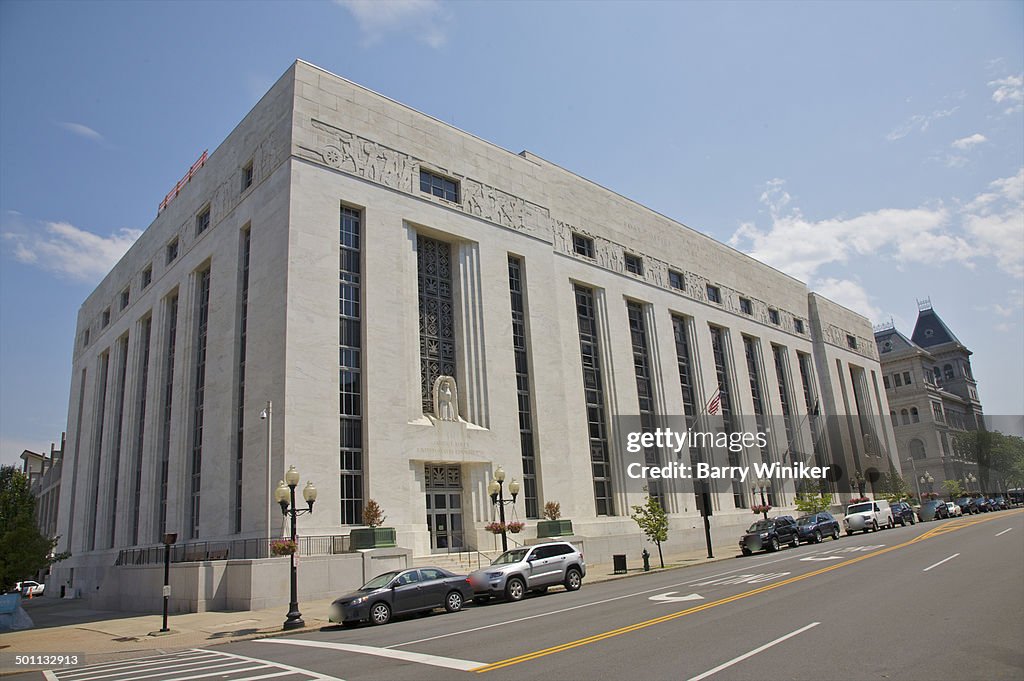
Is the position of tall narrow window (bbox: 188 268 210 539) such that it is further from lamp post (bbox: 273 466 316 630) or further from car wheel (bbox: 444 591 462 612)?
car wheel (bbox: 444 591 462 612)

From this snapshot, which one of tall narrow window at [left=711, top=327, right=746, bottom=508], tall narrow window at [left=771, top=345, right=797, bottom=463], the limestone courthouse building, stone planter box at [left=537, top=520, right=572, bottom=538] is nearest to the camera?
the limestone courthouse building

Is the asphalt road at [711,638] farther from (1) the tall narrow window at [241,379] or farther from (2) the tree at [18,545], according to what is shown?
(2) the tree at [18,545]

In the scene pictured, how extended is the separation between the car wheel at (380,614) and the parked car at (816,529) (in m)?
28.2

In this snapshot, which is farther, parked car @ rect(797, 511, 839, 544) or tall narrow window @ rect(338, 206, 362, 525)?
parked car @ rect(797, 511, 839, 544)

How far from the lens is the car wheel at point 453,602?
65.4 feet

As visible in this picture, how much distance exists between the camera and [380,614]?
1850 centimetres

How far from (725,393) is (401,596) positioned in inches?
1771

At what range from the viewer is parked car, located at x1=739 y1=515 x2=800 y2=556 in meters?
36.0

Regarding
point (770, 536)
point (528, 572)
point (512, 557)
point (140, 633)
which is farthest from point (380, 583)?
point (770, 536)

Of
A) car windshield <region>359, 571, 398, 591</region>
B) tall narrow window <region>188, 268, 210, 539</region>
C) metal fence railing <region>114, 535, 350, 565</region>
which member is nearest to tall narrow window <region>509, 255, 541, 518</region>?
metal fence railing <region>114, 535, 350, 565</region>

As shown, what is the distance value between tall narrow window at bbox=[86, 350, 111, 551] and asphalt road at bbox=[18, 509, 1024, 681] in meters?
44.8

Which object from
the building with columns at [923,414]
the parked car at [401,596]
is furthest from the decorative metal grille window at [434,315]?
the building with columns at [923,414]

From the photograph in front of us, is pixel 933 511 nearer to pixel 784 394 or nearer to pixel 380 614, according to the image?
pixel 784 394

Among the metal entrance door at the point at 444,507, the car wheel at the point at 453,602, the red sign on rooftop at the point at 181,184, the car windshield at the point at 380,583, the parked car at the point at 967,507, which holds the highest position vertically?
the red sign on rooftop at the point at 181,184
